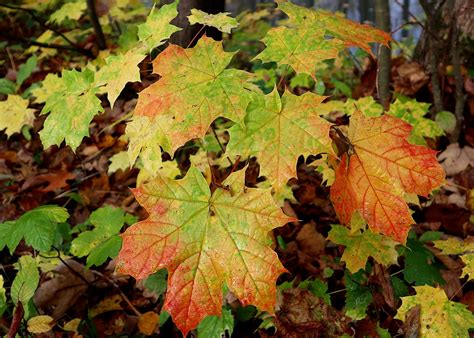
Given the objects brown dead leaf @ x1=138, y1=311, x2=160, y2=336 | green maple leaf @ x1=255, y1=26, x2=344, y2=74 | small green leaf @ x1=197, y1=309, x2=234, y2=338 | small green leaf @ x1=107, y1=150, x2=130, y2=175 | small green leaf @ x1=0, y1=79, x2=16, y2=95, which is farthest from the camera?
small green leaf @ x1=0, y1=79, x2=16, y2=95

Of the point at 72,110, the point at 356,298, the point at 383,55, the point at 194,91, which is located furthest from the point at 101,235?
the point at 383,55

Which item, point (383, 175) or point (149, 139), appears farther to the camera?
point (149, 139)

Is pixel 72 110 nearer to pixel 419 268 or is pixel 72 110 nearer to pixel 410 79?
pixel 419 268

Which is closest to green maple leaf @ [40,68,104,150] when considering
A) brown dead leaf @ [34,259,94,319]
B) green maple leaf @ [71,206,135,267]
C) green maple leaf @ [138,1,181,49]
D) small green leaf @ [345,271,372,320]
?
green maple leaf @ [138,1,181,49]

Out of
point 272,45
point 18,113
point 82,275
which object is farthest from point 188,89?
point 18,113

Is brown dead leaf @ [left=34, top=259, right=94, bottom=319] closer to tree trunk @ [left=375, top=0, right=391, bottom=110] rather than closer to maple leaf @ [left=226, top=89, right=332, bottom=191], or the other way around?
maple leaf @ [left=226, top=89, right=332, bottom=191]

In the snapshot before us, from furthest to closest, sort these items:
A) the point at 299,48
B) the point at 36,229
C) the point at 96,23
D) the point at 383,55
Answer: the point at 96,23 < the point at 383,55 < the point at 36,229 < the point at 299,48

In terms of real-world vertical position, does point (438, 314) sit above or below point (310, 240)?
above

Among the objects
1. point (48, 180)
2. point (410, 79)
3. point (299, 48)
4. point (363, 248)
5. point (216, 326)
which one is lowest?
point (48, 180)
